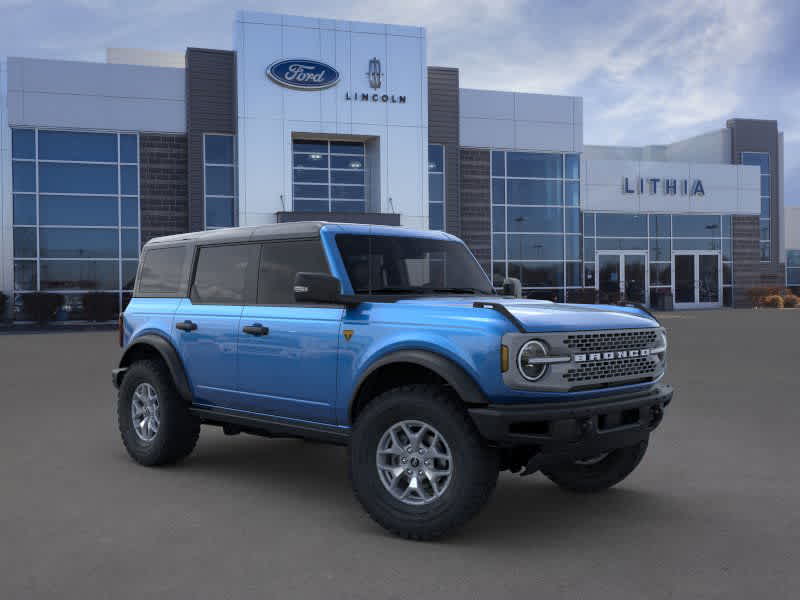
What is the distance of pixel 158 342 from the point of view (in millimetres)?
6895

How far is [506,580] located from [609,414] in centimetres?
127

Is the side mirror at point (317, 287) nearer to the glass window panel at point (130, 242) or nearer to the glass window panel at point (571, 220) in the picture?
the glass window panel at point (130, 242)

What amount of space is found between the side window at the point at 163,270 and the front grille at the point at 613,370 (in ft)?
12.0

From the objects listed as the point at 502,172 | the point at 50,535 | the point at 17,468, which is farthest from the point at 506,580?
the point at 502,172

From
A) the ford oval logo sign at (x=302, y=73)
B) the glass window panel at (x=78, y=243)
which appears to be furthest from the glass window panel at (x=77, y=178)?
the ford oval logo sign at (x=302, y=73)

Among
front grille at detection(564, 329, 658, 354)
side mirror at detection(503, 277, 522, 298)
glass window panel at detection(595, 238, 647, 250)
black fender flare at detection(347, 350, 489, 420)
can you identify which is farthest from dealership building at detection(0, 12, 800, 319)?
black fender flare at detection(347, 350, 489, 420)

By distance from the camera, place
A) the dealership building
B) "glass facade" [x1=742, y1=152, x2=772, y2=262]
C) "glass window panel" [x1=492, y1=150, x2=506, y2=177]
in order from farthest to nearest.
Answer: "glass facade" [x1=742, y1=152, x2=772, y2=262] → "glass window panel" [x1=492, y1=150, x2=506, y2=177] → the dealership building

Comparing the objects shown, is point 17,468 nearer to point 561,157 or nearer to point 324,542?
point 324,542

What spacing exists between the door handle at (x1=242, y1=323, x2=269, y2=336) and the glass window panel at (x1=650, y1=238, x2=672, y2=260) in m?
37.8

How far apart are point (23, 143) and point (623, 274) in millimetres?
27347

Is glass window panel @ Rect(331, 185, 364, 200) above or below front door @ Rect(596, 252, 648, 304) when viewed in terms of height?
above

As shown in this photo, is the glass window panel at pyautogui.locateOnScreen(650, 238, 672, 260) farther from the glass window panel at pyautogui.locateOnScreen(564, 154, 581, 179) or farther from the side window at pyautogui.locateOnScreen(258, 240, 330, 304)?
the side window at pyautogui.locateOnScreen(258, 240, 330, 304)

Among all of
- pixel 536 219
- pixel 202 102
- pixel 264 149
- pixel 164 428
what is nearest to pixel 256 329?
pixel 164 428

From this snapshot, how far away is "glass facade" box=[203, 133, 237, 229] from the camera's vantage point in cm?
3034
